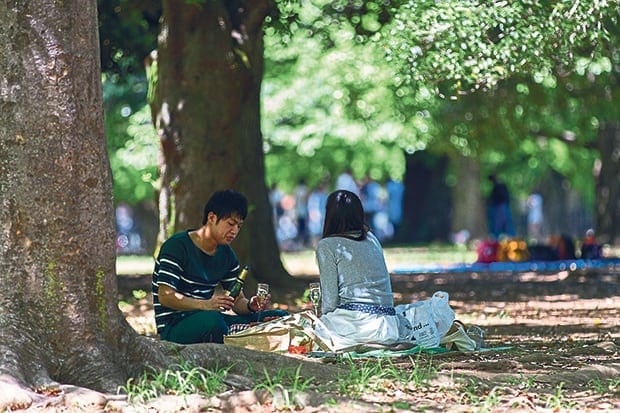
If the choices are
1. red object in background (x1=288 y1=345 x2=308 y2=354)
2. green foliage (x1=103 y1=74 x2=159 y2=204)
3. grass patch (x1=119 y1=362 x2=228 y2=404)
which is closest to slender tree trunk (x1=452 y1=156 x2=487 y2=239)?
green foliage (x1=103 y1=74 x2=159 y2=204)

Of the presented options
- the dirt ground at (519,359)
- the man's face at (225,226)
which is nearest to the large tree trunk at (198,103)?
the dirt ground at (519,359)

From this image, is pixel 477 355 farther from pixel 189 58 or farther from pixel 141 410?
pixel 189 58

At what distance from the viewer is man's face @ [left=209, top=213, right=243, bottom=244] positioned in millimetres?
10844

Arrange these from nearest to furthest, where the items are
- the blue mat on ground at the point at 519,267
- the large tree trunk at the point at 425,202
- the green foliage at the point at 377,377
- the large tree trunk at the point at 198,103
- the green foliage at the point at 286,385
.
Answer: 1. the green foliage at the point at 286,385
2. the green foliage at the point at 377,377
3. the large tree trunk at the point at 198,103
4. the blue mat on ground at the point at 519,267
5. the large tree trunk at the point at 425,202

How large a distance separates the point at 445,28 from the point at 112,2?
6509 mm

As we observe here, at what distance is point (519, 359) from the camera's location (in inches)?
420

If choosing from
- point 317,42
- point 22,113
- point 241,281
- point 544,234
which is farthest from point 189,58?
point 544,234

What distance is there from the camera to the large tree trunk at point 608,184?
35562 millimetres

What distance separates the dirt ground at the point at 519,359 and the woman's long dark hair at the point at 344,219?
104 cm

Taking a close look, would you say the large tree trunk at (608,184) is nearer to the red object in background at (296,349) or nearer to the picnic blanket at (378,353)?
the picnic blanket at (378,353)

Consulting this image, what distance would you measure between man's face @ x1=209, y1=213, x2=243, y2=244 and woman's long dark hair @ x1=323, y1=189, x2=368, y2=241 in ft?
2.16

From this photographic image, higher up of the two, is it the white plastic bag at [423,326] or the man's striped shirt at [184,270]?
the man's striped shirt at [184,270]

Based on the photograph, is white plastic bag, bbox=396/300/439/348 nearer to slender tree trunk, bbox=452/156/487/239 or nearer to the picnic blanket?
the picnic blanket

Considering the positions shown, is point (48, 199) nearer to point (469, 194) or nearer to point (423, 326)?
point (423, 326)
